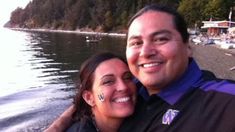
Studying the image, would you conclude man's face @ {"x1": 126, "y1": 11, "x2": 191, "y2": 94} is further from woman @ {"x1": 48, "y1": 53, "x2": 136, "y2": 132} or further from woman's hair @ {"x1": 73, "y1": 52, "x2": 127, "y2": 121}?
woman's hair @ {"x1": 73, "y1": 52, "x2": 127, "y2": 121}

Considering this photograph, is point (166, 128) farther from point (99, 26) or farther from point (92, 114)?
point (99, 26)

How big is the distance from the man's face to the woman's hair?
0.40 meters

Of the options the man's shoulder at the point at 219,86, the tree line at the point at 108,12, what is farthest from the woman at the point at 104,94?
the tree line at the point at 108,12

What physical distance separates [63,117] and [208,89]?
1586 millimetres

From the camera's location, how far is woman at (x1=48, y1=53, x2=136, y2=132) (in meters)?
3.33

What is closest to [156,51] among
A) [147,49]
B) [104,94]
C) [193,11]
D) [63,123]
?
[147,49]

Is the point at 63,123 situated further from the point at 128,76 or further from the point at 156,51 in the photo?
the point at 156,51

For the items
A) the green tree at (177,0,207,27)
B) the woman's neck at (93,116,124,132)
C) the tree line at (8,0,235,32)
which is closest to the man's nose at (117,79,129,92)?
the woman's neck at (93,116,124,132)

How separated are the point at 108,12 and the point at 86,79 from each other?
448 ft

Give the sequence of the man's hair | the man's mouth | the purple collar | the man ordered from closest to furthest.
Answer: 1. the man
2. the purple collar
3. the man's hair
4. the man's mouth

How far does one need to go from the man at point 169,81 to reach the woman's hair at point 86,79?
13.2 inches

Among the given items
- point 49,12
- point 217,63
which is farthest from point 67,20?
point 217,63

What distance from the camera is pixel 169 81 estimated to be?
304 cm

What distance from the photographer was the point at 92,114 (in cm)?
357
